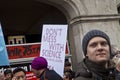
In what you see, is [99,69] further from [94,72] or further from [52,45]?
[52,45]

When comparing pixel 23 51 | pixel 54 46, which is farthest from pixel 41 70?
pixel 23 51

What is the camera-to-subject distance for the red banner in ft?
30.9

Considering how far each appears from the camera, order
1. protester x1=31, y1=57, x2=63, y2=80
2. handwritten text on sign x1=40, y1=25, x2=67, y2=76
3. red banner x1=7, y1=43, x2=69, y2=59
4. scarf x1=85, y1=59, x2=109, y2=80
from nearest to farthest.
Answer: scarf x1=85, y1=59, x2=109, y2=80 → protester x1=31, y1=57, x2=63, y2=80 → handwritten text on sign x1=40, y1=25, x2=67, y2=76 → red banner x1=7, y1=43, x2=69, y2=59

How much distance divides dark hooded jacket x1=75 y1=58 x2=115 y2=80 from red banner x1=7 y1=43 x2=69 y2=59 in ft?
23.7

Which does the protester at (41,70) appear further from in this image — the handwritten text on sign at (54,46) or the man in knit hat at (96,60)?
the man in knit hat at (96,60)

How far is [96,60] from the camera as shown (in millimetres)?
2240

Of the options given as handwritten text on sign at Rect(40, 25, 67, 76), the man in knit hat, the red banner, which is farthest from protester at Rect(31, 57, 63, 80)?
the red banner

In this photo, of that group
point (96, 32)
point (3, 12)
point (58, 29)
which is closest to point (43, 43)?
point (58, 29)

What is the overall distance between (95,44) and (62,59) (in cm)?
296

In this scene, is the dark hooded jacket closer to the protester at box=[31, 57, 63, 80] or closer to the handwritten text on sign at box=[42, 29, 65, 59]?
the protester at box=[31, 57, 63, 80]

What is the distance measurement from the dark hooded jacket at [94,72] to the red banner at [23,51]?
7.22 metres

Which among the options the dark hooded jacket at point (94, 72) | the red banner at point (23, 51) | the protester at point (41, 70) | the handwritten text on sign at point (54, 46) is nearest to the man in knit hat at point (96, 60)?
the dark hooded jacket at point (94, 72)

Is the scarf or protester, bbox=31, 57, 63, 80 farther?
protester, bbox=31, 57, 63, 80

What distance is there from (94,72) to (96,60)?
74 mm
